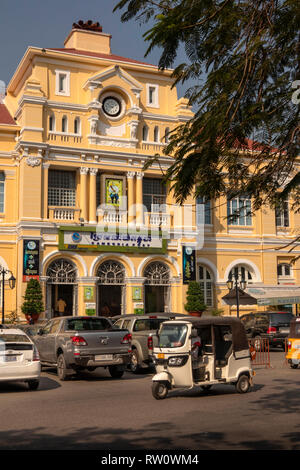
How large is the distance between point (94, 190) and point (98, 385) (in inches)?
753

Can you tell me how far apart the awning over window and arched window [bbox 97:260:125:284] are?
18.9ft

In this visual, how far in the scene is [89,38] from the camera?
38.2m

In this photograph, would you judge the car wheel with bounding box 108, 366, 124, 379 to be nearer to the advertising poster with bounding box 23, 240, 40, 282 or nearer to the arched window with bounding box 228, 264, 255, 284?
the advertising poster with bounding box 23, 240, 40, 282

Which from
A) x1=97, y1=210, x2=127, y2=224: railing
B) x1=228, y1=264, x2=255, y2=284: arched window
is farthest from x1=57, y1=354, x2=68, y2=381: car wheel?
x1=228, y1=264, x2=255, y2=284: arched window

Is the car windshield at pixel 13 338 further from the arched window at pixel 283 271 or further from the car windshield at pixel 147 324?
the arched window at pixel 283 271

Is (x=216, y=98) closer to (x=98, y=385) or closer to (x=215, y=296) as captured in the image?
(x=98, y=385)

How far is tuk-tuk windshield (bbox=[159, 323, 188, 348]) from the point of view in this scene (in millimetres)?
12977

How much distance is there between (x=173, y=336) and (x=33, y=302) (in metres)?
18.2

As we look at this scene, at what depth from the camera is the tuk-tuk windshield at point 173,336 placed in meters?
13.0

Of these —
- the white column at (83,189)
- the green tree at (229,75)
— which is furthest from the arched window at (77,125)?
the green tree at (229,75)

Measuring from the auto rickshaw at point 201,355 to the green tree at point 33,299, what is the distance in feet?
57.5

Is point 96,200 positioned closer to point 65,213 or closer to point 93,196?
point 93,196

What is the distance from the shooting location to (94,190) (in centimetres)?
3334
